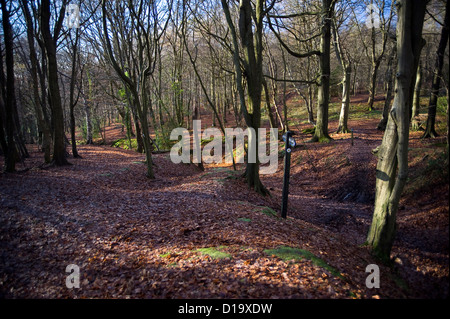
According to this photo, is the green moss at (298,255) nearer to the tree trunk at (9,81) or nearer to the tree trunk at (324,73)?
the tree trunk at (9,81)

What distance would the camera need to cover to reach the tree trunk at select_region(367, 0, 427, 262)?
3.92 meters

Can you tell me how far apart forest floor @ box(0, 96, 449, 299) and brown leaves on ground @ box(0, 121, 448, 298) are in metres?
0.02

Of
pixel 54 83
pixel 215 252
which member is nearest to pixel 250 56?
pixel 215 252

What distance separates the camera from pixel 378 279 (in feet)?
12.0

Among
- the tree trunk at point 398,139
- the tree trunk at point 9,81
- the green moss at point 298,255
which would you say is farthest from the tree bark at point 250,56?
the tree trunk at point 9,81

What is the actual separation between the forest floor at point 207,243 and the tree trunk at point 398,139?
442 mm

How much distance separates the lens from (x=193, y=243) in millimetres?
4797

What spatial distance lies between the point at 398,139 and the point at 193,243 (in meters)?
3.98

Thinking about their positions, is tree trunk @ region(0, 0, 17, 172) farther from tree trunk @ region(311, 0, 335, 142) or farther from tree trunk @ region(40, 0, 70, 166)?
tree trunk @ region(311, 0, 335, 142)

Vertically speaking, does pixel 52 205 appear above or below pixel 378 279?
above

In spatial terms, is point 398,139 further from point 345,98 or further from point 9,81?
point 345,98
